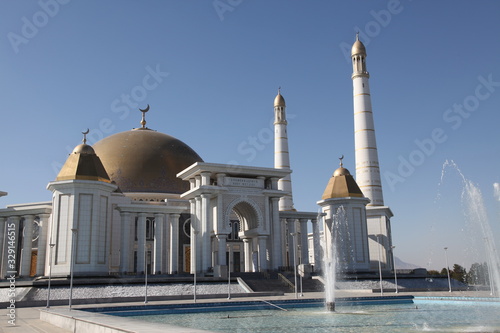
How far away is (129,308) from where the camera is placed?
62.0 ft

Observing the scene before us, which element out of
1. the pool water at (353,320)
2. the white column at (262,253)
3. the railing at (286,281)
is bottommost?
the pool water at (353,320)

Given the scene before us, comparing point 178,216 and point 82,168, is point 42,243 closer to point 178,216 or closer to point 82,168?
point 82,168

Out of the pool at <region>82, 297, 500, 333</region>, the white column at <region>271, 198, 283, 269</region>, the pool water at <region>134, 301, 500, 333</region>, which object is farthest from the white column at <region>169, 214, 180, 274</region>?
the pool water at <region>134, 301, 500, 333</region>

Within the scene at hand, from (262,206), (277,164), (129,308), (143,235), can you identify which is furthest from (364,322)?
(277,164)

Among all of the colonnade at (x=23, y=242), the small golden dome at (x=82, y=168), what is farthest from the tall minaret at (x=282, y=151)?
the colonnade at (x=23, y=242)

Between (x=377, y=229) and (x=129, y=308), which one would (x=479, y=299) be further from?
(x=377, y=229)

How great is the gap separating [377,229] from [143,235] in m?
19.5

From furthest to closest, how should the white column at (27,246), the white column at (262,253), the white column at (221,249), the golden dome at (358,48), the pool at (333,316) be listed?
1. the golden dome at (358,48)
2. the white column at (27,246)
3. the white column at (262,253)
4. the white column at (221,249)
5. the pool at (333,316)

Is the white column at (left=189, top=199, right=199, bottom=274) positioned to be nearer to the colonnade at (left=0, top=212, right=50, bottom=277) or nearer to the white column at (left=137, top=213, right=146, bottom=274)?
the white column at (left=137, top=213, right=146, bottom=274)

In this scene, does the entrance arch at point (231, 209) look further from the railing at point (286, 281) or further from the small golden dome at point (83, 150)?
the small golden dome at point (83, 150)

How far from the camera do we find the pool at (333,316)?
13633 mm

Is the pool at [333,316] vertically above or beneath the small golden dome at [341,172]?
beneath

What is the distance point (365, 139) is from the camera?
43.3 m

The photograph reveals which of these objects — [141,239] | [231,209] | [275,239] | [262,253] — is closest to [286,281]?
[262,253]
